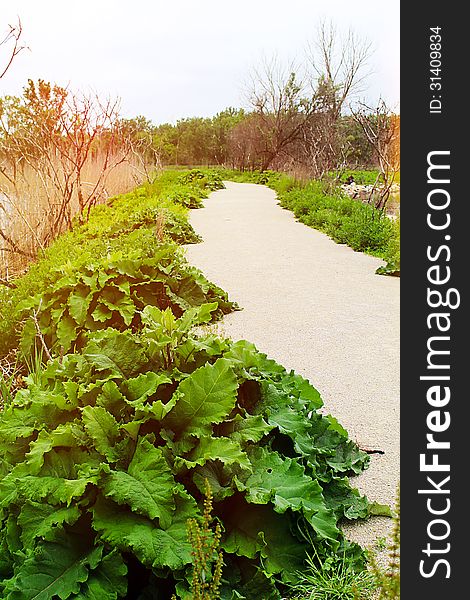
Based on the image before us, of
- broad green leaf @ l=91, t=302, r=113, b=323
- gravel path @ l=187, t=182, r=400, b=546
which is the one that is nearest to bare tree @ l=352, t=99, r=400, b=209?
gravel path @ l=187, t=182, r=400, b=546

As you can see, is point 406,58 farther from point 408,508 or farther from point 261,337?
point 261,337

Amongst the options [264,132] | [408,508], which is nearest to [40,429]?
[408,508]

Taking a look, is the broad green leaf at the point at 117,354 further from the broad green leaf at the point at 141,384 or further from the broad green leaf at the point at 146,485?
the broad green leaf at the point at 146,485

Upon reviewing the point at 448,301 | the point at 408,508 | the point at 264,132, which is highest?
the point at 264,132

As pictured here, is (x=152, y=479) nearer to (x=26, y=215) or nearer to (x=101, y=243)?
(x=101, y=243)

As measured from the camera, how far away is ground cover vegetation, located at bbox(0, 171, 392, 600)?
1.66 m

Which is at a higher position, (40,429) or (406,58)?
(406,58)

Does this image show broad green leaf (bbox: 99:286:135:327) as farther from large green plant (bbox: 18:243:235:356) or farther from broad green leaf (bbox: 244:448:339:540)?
broad green leaf (bbox: 244:448:339:540)

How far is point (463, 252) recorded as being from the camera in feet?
3.92

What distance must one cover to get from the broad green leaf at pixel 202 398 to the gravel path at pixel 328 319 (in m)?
0.65

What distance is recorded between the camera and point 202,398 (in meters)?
1.92

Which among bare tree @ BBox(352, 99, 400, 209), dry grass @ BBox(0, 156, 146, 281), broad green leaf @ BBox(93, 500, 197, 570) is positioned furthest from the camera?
bare tree @ BBox(352, 99, 400, 209)

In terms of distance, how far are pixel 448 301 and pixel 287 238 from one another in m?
7.31

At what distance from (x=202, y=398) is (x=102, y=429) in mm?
288
